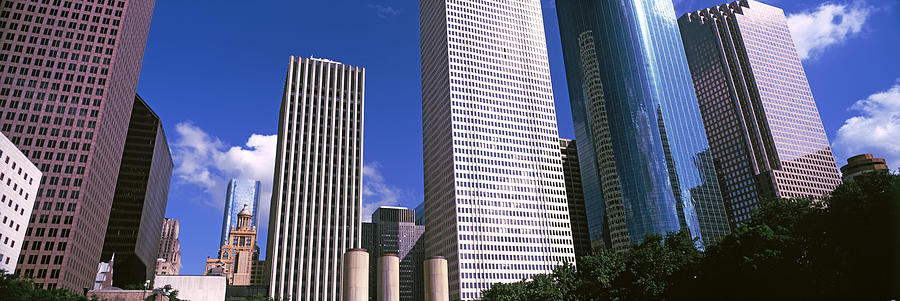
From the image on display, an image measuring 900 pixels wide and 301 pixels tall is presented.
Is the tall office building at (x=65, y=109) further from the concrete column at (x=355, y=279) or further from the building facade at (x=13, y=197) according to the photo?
the concrete column at (x=355, y=279)

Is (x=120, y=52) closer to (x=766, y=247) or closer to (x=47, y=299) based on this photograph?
(x=47, y=299)

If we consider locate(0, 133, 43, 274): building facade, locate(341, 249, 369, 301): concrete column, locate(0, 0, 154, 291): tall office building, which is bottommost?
locate(341, 249, 369, 301): concrete column

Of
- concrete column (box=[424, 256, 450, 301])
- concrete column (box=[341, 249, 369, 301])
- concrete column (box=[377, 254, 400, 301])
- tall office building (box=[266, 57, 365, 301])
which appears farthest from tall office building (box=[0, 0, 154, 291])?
concrete column (box=[341, 249, 369, 301])

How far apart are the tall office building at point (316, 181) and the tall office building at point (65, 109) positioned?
4980 cm

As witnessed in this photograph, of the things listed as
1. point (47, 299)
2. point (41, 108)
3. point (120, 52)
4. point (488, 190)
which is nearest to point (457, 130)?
point (488, 190)

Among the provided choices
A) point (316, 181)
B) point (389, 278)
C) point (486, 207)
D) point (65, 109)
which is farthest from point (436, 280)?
point (65, 109)

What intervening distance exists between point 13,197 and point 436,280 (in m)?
109

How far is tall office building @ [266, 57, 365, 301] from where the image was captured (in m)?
160

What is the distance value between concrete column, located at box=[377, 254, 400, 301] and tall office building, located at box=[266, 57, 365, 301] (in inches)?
4431

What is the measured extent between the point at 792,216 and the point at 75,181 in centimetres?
16350

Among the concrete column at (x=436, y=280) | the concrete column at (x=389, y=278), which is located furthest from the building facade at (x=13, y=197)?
the concrete column at (x=436, y=280)

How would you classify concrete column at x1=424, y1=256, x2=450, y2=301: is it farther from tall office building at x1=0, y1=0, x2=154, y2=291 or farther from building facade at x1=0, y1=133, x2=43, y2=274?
tall office building at x1=0, y1=0, x2=154, y2=291

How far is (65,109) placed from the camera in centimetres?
14762

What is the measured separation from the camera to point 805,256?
56188mm
